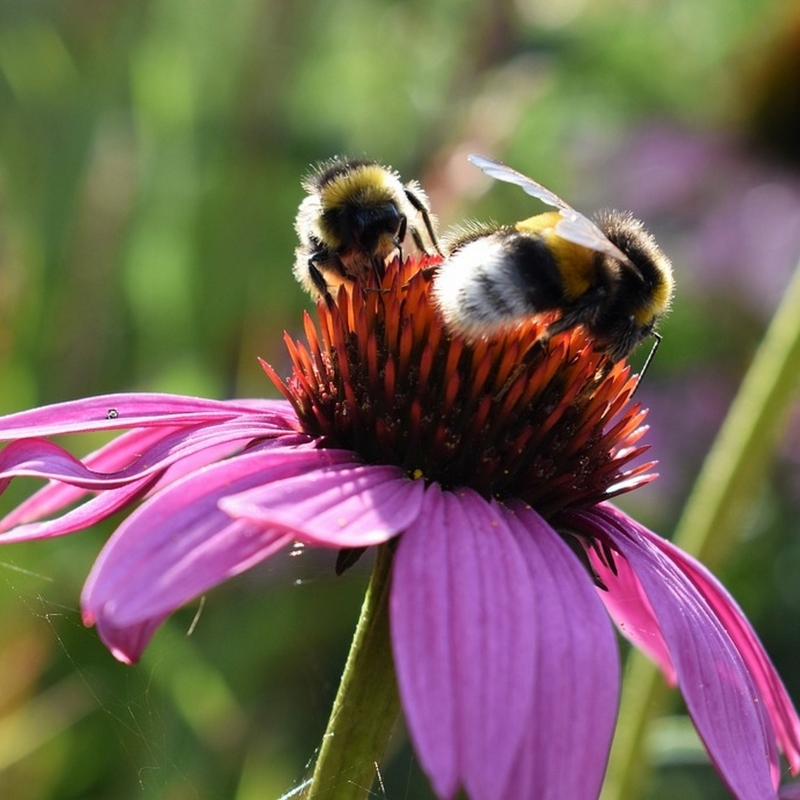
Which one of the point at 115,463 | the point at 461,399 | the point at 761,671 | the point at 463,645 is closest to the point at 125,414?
the point at 115,463

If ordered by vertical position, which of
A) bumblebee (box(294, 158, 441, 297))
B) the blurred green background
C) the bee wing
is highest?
the bee wing

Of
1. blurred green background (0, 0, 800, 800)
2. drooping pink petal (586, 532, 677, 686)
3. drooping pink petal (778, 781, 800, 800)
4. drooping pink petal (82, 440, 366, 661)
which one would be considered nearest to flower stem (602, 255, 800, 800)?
blurred green background (0, 0, 800, 800)

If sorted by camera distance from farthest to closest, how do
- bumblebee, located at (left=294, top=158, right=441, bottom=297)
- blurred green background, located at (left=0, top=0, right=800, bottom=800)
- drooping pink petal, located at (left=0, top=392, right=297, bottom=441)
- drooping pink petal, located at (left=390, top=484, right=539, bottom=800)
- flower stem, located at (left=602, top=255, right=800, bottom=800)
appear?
blurred green background, located at (left=0, top=0, right=800, bottom=800), flower stem, located at (left=602, top=255, right=800, bottom=800), bumblebee, located at (left=294, top=158, right=441, bottom=297), drooping pink petal, located at (left=0, top=392, right=297, bottom=441), drooping pink petal, located at (left=390, top=484, right=539, bottom=800)

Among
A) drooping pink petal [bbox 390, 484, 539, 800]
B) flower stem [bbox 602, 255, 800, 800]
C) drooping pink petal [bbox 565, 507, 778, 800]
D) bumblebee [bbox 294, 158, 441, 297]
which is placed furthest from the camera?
flower stem [bbox 602, 255, 800, 800]

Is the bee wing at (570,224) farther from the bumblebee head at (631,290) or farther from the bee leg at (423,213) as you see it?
the bee leg at (423,213)

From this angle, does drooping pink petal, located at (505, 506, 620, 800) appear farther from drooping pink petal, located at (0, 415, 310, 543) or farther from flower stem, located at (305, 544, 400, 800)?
drooping pink petal, located at (0, 415, 310, 543)

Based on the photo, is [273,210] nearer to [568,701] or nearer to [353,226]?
[353,226]

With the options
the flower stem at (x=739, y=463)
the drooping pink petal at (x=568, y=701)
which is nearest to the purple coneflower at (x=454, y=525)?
the drooping pink petal at (x=568, y=701)
